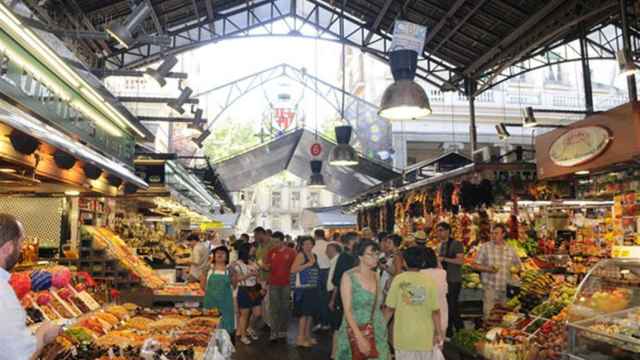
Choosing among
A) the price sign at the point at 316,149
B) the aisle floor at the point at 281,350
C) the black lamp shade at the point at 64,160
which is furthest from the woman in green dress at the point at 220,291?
the price sign at the point at 316,149

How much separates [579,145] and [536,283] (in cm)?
206

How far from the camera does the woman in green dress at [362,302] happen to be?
4363 mm

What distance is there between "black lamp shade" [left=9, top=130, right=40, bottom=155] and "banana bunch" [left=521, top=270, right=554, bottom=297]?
599 centimetres

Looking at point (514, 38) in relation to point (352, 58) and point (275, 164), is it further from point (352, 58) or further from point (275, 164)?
point (352, 58)

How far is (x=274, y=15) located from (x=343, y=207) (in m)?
A: 11.5

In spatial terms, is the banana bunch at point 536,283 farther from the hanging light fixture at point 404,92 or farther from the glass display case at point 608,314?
the hanging light fixture at point 404,92

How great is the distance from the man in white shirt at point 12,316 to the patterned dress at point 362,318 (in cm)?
242

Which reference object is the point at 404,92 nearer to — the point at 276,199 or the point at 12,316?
the point at 12,316


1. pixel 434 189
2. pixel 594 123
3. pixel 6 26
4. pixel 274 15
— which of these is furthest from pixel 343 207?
pixel 6 26

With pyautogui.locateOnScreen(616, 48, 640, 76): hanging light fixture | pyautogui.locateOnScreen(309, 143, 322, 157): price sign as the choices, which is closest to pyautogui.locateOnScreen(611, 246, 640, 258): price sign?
pyautogui.locateOnScreen(616, 48, 640, 76): hanging light fixture

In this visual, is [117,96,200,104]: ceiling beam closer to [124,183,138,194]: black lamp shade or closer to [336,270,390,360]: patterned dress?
[124,183,138,194]: black lamp shade

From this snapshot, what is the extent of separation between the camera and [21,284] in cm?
428

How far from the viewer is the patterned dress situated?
4414 mm

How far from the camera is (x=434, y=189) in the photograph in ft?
38.7
